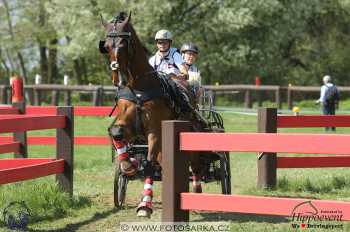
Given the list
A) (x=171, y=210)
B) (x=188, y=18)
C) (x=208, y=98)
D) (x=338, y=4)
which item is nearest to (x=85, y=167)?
(x=208, y=98)

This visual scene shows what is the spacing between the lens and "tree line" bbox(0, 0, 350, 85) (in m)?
37.3

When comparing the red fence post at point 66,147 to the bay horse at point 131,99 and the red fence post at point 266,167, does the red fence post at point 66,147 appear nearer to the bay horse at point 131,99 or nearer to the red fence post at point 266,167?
the bay horse at point 131,99

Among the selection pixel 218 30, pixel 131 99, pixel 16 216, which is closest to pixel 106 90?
pixel 218 30

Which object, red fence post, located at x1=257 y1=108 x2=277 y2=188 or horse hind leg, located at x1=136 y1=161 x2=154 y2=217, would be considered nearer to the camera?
horse hind leg, located at x1=136 y1=161 x2=154 y2=217

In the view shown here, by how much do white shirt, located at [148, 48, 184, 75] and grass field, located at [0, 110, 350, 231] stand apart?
1.82 m

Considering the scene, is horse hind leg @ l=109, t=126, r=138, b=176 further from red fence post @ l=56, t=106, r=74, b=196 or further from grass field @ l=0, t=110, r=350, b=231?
red fence post @ l=56, t=106, r=74, b=196

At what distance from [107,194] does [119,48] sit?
10.8 feet

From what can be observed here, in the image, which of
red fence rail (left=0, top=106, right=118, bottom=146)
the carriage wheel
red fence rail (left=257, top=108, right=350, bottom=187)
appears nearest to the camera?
the carriage wheel

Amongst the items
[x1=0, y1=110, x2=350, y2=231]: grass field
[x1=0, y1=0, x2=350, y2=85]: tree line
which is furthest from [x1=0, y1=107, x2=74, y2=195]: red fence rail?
[x1=0, y1=0, x2=350, y2=85]: tree line

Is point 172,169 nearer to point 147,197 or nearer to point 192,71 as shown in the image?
point 147,197

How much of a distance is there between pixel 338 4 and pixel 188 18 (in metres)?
11.6

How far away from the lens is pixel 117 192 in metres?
9.84

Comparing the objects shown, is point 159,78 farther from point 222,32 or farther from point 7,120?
point 222,32

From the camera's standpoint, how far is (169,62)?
10.2 metres
